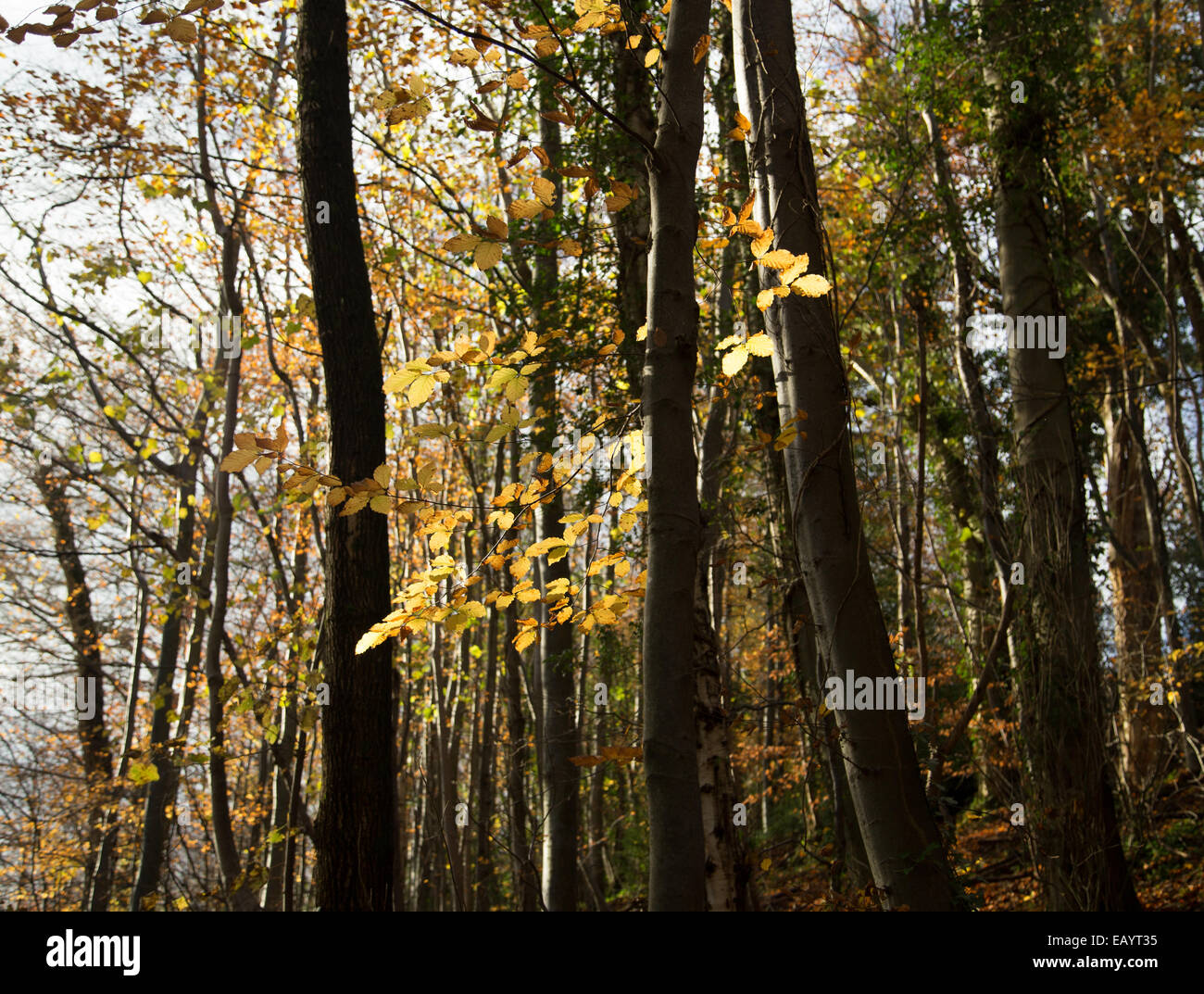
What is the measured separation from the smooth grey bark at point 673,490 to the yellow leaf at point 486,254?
0.49m

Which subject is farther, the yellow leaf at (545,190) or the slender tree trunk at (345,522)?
the slender tree trunk at (345,522)

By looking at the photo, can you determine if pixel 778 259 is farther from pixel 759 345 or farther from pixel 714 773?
pixel 714 773

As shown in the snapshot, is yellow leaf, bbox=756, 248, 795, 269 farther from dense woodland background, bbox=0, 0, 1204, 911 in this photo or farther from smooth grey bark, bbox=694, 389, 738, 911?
smooth grey bark, bbox=694, 389, 738, 911

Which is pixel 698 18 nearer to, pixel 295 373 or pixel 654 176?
pixel 654 176

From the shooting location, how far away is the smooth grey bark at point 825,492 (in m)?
2.60

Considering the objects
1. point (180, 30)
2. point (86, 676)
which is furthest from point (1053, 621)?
point (86, 676)

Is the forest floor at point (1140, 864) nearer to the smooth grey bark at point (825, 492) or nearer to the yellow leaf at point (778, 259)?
the smooth grey bark at point (825, 492)

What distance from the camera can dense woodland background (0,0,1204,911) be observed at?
243 centimetres

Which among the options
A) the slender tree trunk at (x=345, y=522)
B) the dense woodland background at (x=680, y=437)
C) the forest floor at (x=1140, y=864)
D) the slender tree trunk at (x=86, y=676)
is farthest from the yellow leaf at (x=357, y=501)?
the slender tree trunk at (x=86, y=676)

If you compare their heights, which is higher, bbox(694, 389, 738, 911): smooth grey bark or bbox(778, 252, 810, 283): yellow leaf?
bbox(778, 252, 810, 283): yellow leaf

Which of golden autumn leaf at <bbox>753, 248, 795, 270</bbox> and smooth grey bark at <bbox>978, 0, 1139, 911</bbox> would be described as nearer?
golden autumn leaf at <bbox>753, 248, 795, 270</bbox>

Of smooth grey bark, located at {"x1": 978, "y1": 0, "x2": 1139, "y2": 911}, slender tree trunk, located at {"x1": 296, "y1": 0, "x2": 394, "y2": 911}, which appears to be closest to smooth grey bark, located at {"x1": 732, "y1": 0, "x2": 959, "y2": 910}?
slender tree trunk, located at {"x1": 296, "y1": 0, "x2": 394, "y2": 911}

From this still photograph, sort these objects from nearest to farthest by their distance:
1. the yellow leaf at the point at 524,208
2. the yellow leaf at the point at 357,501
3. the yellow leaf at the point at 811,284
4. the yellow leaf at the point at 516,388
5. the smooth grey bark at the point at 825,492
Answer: the yellow leaf at the point at 811,284
the yellow leaf at the point at 524,208
the yellow leaf at the point at 357,501
the yellow leaf at the point at 516,388
the smooth grey bark at the point at 825,492
